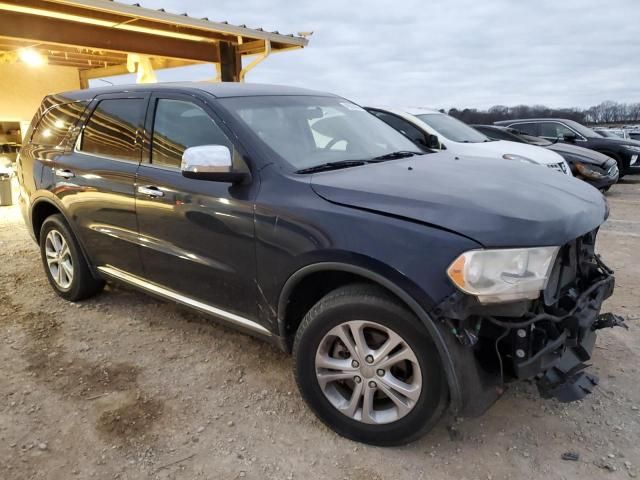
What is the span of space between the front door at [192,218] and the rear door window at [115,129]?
0.14 metres

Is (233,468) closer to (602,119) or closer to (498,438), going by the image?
(498,438)

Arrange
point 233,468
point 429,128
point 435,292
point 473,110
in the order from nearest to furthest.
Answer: point 435,292 < point 233,468 < point 429,128 < point 473,110

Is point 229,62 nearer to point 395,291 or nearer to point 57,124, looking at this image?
point 57,124

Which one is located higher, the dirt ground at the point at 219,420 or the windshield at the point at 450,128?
the windshield at the point at 450,128

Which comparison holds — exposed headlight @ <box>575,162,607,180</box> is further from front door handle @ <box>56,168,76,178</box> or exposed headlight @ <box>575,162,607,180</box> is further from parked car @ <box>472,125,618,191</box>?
front door handle @ <box>56,168,76,178</box>

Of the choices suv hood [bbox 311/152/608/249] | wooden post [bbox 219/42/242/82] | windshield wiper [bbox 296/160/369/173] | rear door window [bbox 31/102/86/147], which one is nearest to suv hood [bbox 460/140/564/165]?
suv hood [bbox 311/152/608/249]

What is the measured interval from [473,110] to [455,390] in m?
18.1

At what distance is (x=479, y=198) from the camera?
7.36 feet

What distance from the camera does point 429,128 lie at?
7055 millimetres

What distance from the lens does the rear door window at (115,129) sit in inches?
133

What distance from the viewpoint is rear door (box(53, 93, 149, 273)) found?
11.1 ft

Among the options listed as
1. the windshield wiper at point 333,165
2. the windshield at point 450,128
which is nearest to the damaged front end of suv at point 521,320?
the windshield wiper at point 333,165

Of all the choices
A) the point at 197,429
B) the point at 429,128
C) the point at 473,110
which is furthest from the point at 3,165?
the point at 473,110

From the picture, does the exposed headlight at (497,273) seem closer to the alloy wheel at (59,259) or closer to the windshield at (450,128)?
the alloy wheel at (59,259)
